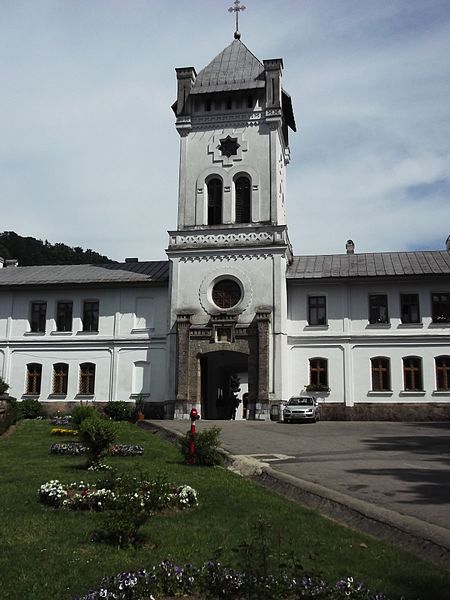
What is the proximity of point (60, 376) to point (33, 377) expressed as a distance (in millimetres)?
1662

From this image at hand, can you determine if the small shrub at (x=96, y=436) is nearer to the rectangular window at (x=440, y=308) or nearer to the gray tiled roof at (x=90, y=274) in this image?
the gray tiled roof at (x=90, y=274)

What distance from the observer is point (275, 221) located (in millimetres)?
33250

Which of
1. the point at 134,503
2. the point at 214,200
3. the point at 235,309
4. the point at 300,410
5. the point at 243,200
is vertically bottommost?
the point at 134,503

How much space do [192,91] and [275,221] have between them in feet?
30.2

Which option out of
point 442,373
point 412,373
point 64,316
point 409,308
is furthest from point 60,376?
point 442,373

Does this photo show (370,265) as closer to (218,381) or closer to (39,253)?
(218,381)

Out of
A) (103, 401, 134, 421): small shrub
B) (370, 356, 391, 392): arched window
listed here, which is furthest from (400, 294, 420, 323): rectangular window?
(103, 401, 134, 421): small shrub

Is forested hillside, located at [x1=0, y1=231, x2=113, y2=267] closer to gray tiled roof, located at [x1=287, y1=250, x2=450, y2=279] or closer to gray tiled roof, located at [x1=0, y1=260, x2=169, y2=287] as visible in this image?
gray tiled roof, located at [x1=0, y1=260, x2=169, y2=287]

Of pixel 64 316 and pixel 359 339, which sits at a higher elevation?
pixel 64 316

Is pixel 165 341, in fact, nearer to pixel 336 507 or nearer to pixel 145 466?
pixel 145 466

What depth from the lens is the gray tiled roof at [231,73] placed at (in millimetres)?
35031

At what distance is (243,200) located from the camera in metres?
34.5

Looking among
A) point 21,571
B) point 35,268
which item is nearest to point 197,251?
point 35,268

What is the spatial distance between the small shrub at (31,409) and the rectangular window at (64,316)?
15.2ft
